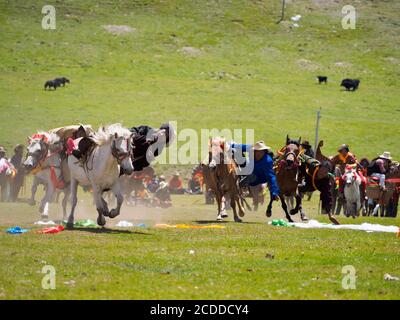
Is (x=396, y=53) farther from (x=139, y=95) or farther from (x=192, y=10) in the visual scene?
(x=139, y=95)

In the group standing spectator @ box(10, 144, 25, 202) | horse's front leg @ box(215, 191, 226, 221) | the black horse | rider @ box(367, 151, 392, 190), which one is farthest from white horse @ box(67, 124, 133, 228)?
the black horse

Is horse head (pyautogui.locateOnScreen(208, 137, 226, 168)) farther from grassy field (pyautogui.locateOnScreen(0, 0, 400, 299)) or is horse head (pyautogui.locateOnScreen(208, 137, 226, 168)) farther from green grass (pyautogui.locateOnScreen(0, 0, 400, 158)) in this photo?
green grass (pyautogui.locateOnScreen(0, 0, 400, 158))

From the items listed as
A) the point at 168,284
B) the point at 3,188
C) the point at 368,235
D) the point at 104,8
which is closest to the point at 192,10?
the point at 104,8

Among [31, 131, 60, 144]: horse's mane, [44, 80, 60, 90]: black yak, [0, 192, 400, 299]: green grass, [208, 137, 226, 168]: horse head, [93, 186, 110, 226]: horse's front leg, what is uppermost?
[44, 80, 60, 90]: black yak

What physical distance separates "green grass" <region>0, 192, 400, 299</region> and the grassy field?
3cm

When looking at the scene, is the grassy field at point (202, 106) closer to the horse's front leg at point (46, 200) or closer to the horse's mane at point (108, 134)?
the horse's front leg at point (46, 200)

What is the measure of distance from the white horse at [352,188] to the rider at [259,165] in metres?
6.30

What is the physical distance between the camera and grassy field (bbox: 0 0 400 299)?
13.4 metres

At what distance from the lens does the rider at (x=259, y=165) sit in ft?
80.2

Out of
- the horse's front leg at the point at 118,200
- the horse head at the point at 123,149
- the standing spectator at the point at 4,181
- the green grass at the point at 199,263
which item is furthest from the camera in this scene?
the standing spectator at the point at 4,181

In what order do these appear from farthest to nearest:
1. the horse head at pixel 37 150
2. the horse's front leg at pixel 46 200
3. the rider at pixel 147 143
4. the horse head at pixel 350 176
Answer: the horse head at pixel 350 176, the horse head at pixel 37 150, the horse's front leg at pixel 46 200, the rider at pixel 147 143

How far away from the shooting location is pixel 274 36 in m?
100

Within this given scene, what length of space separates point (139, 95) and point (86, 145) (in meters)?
52.0

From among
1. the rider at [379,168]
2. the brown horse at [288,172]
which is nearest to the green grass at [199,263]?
the brown horse at [288,172]
